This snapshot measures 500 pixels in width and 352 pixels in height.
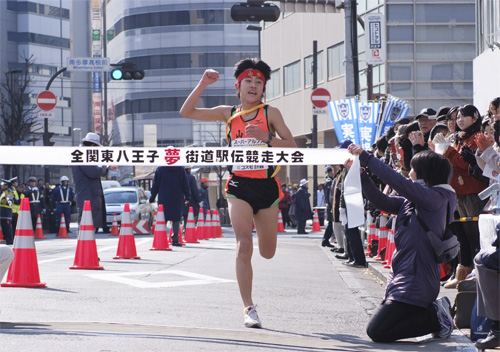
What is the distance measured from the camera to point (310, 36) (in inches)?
1906

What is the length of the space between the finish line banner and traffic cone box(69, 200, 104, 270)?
4.25 metres

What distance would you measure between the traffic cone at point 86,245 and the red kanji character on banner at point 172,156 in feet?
14.4

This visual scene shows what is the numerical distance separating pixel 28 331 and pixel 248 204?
186cm

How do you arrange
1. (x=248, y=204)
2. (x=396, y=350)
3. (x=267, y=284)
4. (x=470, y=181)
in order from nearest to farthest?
(x=396, y=350) → (x=248, y=204) → (x=470, y=181) → (x=267, y=284)

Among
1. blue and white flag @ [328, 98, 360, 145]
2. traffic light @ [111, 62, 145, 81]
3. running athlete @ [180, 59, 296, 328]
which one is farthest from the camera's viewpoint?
traffic light @ [111, 62, 145, 81]

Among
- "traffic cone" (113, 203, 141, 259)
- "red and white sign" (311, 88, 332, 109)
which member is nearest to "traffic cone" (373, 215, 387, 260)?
"traffic cone" (113, 203, 141, 259)

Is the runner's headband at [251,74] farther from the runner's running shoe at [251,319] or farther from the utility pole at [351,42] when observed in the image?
the utility pole at [351,42]

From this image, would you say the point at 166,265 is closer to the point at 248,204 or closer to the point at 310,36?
the point at 248,204

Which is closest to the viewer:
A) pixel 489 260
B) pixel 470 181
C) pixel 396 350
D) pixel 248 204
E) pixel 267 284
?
pixel 489 260

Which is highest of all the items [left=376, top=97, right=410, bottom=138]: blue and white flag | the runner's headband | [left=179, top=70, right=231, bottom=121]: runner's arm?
[left=376, top=97, right=410, bottom=138]: blue and white flag

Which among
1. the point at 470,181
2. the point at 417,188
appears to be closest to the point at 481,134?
the point at 470,181

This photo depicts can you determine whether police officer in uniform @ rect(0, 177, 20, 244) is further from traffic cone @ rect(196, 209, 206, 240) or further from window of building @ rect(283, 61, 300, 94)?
window of building @ rect(283, 61, 300, 94)

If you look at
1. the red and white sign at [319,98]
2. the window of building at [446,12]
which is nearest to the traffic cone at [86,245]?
the red and white sign at [319,98]

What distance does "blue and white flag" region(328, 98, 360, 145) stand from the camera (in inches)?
715
